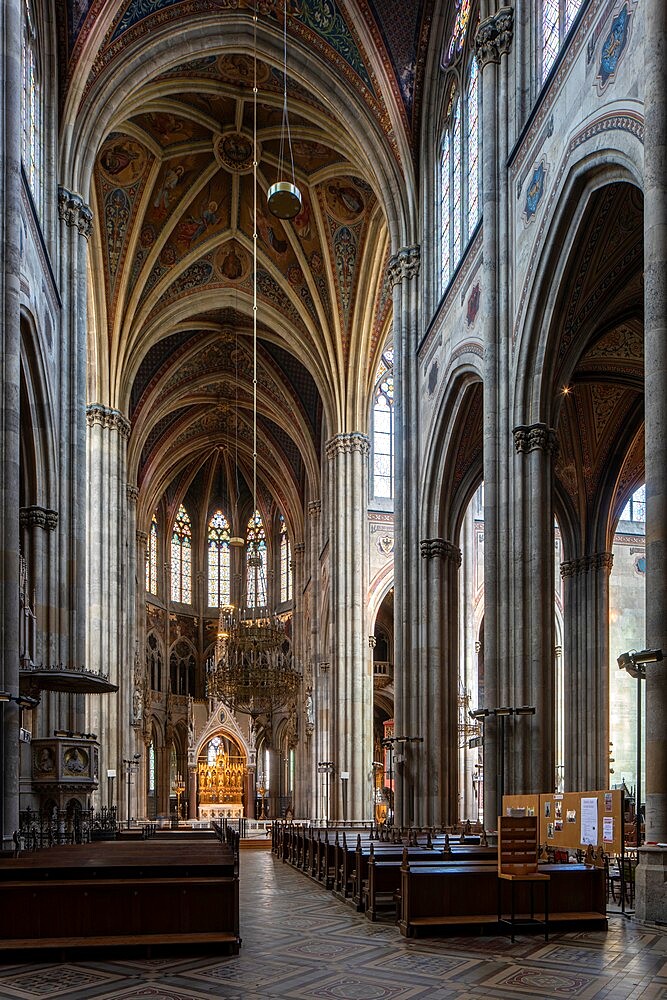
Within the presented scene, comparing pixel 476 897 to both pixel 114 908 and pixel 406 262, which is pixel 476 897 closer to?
pixel 114 908

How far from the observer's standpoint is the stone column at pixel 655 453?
10117 millimetres

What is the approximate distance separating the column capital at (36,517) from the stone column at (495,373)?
28.9ft

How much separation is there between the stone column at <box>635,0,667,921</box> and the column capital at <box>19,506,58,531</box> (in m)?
13.5

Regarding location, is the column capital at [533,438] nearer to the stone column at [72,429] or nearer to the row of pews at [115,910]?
the row of pews at [115,910]

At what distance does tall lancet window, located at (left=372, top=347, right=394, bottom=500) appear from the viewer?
38.1m

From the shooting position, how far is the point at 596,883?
10.6 meters

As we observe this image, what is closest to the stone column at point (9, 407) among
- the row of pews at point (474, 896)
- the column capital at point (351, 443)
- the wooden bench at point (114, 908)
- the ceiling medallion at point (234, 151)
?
the wooden bench at point (114, 908)

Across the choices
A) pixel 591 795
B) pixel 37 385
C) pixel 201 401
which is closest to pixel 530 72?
pixel 37 385

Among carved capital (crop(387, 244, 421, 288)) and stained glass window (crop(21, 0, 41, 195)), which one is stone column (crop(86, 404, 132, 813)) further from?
stained glass window (crop(21, 0, 41, 195))

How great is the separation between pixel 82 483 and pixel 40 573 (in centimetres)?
279

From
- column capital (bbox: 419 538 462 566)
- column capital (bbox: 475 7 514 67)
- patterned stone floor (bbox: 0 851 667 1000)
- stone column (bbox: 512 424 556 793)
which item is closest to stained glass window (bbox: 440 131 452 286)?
column capital (bbox: 475 7 514 67)

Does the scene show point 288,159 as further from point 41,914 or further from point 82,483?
point 41,914

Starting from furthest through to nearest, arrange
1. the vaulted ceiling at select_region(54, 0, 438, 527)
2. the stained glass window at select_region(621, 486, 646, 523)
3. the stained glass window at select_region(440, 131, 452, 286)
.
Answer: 1. the stained glass window at select_region(621, 486, 646, 523)
2. the vaulted ceiling at select_region(54, 0, 438, 527)
3. the stained glass window at select_region(440, 131, 452, 286)

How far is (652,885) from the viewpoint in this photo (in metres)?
10.1
